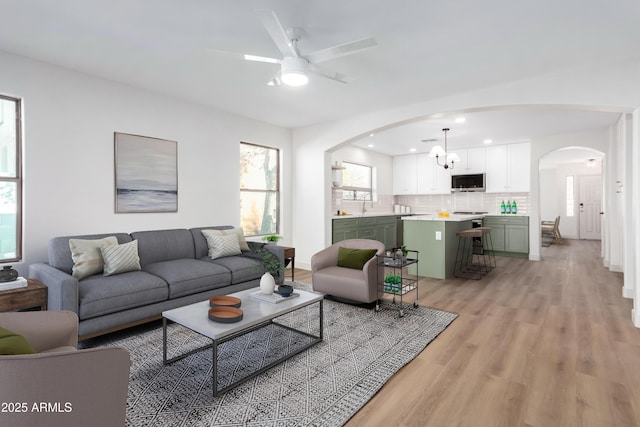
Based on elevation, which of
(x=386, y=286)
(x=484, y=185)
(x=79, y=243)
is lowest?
(x=386, y=286)

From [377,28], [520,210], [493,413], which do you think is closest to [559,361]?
[493,413]

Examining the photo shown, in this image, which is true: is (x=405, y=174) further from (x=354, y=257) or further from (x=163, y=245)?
(x=163, y=245)

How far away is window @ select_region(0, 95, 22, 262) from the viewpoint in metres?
3.16

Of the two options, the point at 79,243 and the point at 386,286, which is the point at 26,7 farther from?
the point at 386,286

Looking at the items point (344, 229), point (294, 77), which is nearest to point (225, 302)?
point (294, 77)

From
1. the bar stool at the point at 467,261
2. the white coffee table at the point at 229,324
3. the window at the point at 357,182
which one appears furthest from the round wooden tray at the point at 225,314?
the window at the point at 357,182

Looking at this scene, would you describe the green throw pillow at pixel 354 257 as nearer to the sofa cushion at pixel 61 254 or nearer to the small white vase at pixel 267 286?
the small white vase at pixel 267 286

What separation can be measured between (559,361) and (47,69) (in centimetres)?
540

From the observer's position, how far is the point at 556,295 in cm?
428

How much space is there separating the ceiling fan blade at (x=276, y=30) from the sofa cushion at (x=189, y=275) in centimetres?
233

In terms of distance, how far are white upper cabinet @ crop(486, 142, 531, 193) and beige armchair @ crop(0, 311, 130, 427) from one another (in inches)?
311

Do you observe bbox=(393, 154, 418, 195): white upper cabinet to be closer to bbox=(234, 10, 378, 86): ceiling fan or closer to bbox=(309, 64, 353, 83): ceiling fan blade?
bbox=(309, 64, 353, 83): ceiling fan blade

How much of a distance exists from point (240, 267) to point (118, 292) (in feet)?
4.35

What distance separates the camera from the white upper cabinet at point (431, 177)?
821 centimetres
